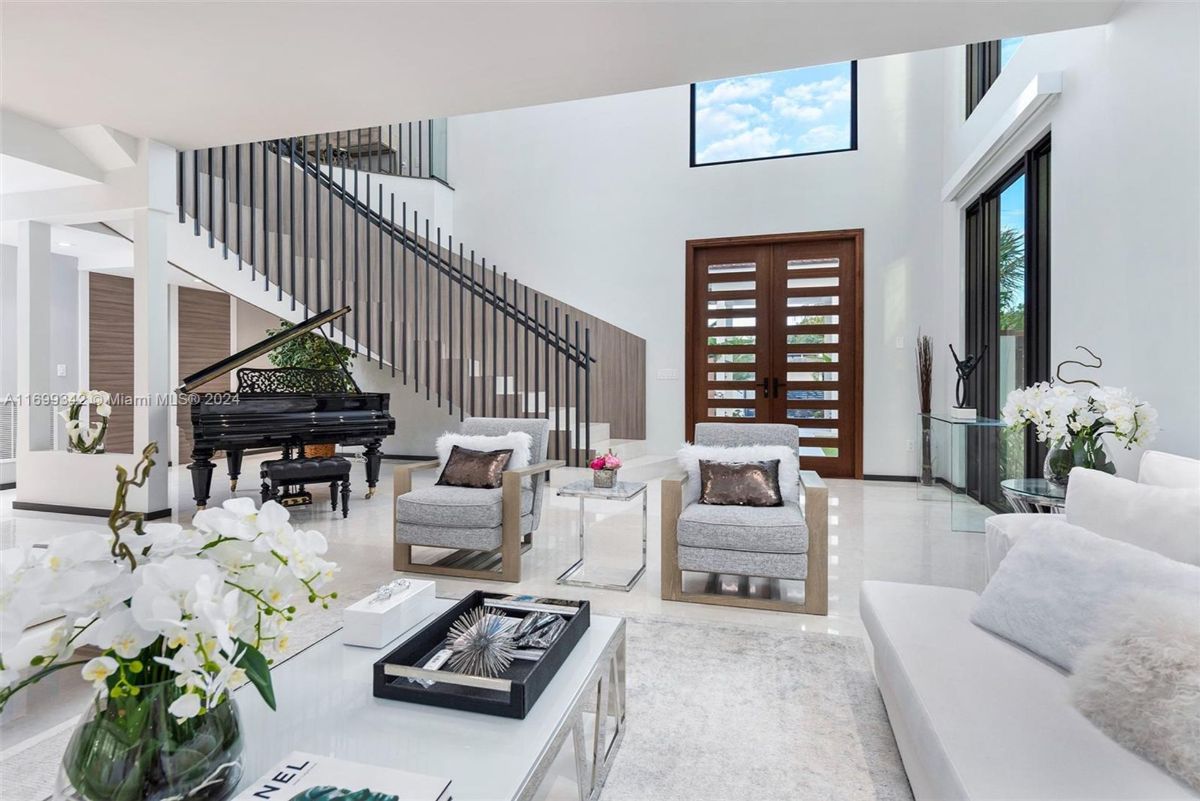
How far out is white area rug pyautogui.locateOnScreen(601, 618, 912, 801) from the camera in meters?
1.62

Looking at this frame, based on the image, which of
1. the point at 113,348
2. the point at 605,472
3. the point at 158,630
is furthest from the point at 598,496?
the point at 113,348

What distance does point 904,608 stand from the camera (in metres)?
1.85

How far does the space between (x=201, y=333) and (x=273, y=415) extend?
162 inches

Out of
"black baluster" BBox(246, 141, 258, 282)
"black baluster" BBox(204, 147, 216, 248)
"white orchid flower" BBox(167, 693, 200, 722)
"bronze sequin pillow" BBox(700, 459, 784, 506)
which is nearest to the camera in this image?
"white orchid flower" BBox(167, 693, 200, 722)

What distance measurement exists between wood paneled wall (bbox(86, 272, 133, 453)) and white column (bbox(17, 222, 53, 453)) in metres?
1.74

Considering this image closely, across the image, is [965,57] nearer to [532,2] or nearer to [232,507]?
[532,2]

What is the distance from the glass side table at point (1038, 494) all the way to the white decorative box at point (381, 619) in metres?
2.38

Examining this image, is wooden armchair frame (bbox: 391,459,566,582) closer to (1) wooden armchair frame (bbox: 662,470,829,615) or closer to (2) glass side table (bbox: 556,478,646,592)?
(2) glass side table (bbox: 556,478,646,592)

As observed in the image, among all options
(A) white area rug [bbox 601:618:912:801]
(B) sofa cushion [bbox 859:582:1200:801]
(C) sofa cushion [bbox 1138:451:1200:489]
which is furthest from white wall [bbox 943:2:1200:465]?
(A) white area rug [bbox 601:618:912:801]

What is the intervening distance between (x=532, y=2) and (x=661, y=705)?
2.95 m

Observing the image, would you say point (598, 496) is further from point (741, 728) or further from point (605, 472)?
point (741, 728)

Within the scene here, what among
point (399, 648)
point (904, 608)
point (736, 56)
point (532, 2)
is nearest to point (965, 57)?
point (736, 56)

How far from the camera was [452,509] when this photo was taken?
3.24m

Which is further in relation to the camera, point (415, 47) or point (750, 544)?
point (415, 47)
